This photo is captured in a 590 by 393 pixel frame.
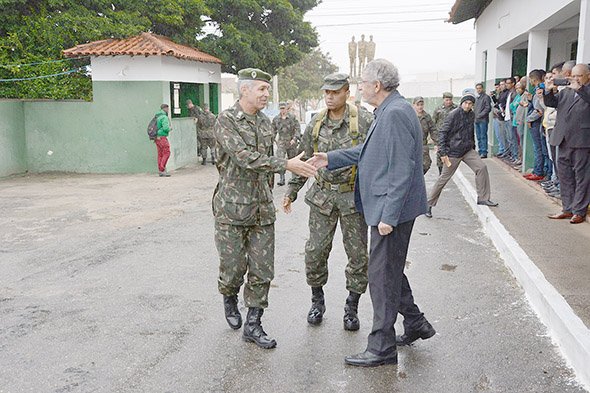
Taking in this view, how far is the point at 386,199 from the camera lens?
3746 mm

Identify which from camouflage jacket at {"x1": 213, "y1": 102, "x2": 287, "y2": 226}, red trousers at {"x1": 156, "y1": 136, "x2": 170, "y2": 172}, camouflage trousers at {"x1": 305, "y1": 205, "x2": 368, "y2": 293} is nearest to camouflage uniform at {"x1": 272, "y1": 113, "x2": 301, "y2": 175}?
red trousers at {"x1": 156, "y1": 136, "x2": 170, "y2": 172}

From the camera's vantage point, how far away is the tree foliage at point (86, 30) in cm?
1567

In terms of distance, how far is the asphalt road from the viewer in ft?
12.6

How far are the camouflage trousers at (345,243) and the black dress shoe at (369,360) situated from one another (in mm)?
738

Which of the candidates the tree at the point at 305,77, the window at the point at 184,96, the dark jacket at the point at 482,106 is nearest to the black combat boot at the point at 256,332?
the dark jacket at the point at 482,106

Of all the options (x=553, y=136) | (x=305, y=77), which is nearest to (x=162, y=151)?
(x=553, y=136)

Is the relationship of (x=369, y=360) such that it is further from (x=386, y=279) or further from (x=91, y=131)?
(x=91, y=131)

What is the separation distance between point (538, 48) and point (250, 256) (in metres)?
9.49

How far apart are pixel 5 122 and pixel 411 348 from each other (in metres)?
13.7

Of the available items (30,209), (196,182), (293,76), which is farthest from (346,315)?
(293,76)

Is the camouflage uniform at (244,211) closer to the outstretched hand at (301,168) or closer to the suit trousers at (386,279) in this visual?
the outstretched hand at (301,168)

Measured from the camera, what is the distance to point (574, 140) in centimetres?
740

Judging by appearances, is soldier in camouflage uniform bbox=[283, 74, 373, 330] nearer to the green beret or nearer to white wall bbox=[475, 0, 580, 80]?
the green beret

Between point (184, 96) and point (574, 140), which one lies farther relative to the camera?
point (184, 96)
